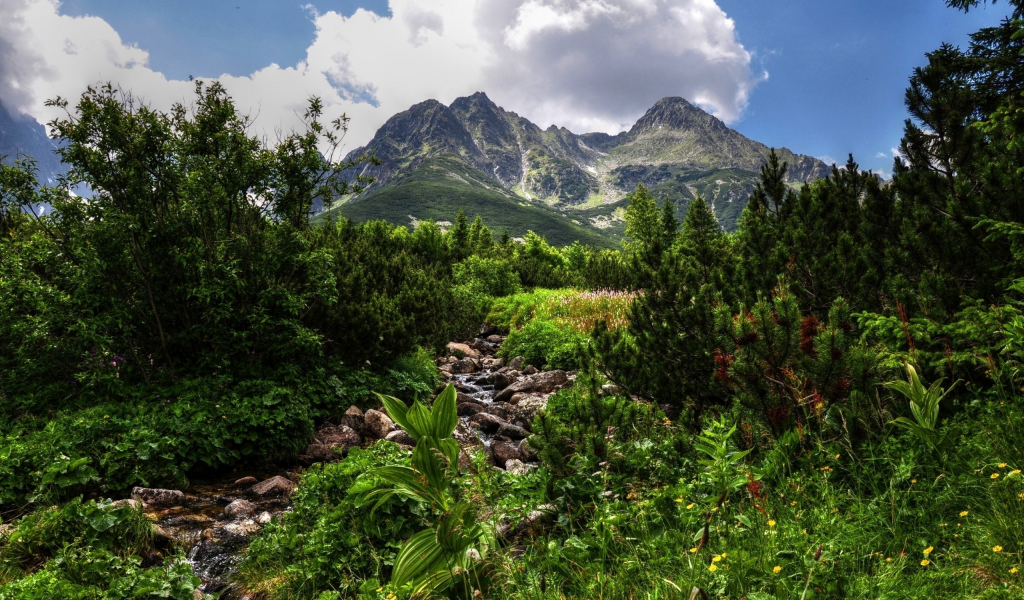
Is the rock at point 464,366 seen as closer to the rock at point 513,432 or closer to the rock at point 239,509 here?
the rock at point 513,432

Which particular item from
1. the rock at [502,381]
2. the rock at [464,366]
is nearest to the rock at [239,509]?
the rock at [502,381]

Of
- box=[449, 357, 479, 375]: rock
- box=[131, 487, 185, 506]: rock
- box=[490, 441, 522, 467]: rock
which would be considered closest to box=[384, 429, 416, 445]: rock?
box=[490, 441, 522, 467]: rock

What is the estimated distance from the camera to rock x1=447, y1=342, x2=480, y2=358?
45.7ft

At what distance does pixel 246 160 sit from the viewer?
6.43 m

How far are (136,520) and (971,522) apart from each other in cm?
558

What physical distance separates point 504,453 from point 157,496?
374 cm

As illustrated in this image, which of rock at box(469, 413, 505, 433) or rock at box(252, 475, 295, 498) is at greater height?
rock at box(252, 475, 295, 498)

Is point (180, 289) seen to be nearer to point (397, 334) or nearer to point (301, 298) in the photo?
point (301, 298)

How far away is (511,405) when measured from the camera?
28.1 ft

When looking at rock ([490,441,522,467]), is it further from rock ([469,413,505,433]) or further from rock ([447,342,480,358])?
rock ([447,342,480,358])

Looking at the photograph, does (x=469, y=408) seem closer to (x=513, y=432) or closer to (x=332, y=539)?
(x=513, y=432)

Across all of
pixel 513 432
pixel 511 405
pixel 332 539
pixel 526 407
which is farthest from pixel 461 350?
pixel 332 539

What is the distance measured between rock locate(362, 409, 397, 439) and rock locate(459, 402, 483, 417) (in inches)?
55.2

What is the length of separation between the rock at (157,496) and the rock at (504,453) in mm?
3475
